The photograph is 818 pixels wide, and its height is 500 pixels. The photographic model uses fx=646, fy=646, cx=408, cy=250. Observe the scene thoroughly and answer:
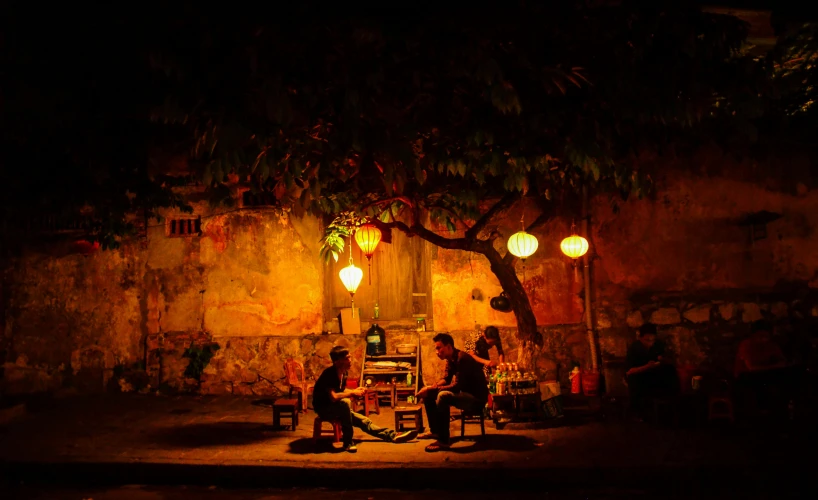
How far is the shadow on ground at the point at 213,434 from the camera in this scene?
8969 millimetres

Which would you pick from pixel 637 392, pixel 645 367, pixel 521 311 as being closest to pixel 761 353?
pixel 645 367

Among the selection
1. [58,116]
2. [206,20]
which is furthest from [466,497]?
[58,116]

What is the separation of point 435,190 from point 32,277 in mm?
7917

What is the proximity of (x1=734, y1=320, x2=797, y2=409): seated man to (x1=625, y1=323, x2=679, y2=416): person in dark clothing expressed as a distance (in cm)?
97

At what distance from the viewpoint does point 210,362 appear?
1220 centimetres

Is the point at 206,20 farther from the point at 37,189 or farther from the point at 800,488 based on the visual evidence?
the point at 800,488

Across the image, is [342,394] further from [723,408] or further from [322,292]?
[723,408]

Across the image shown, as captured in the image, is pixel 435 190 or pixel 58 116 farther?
pixel 435 190

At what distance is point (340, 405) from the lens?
8539 mm

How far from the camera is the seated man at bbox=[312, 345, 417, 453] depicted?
8523 mm

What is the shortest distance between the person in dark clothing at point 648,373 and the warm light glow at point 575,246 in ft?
5.82

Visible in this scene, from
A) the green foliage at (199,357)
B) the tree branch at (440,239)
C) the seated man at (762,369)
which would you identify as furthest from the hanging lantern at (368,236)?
the seated man at (762,369)

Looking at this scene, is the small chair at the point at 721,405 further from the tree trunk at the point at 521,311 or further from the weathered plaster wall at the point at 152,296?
the weathered plaster wall at the point at 152,296

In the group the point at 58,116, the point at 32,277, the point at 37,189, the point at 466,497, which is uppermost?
the point at 58,116
